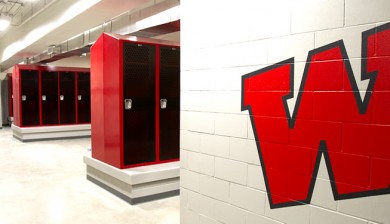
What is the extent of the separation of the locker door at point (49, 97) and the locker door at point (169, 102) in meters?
6.20

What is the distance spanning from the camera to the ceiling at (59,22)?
487cm

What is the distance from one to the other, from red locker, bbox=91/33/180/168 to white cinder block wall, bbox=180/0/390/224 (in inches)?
76.3

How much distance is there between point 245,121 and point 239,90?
0.21m

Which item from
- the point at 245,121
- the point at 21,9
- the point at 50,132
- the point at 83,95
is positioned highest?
the point at 21,9

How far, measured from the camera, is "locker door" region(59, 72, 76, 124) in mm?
9523

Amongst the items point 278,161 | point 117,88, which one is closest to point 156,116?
point 117,88

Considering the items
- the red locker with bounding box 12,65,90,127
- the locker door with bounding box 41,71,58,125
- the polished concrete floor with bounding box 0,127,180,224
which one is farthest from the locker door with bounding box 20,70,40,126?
the polished concrete floor with bounding box 0,127,180,224

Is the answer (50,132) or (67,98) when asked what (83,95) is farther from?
(50,132)

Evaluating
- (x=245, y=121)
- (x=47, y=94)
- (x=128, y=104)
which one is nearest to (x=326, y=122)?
(x=245, y=121)

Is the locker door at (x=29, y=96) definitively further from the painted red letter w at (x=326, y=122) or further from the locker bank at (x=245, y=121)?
the painted red letter w at (x=326, y=122)

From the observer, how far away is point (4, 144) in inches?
348

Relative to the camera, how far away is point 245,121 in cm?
198

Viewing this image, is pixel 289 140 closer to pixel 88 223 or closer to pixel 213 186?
pixel 213 186

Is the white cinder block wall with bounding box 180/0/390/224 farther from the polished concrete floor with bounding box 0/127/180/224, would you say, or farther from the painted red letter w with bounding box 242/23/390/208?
the polished concrete floor with bounding box 0/127/180/224
